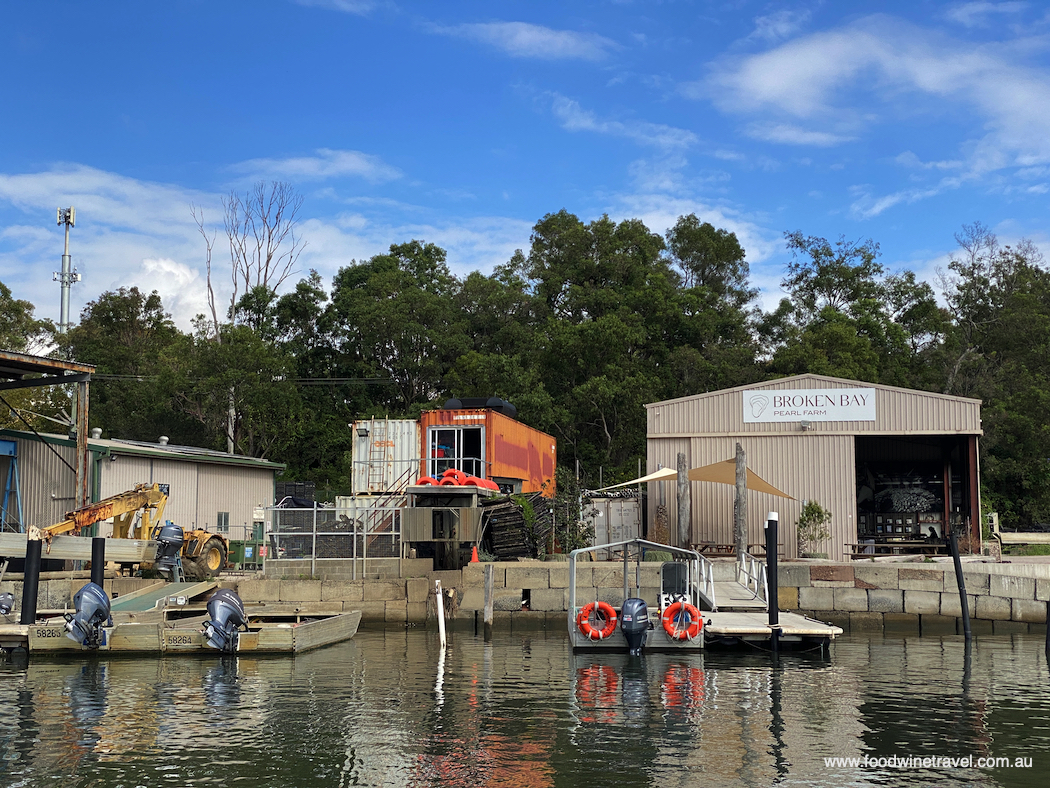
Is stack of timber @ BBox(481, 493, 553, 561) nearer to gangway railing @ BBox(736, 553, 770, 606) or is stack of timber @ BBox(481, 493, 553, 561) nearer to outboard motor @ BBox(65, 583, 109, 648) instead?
gangway railing @ BBox(736, 553, 770, 606)

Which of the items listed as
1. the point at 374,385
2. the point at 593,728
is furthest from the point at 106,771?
the point at 374,385

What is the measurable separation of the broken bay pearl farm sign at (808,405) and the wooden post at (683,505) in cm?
357

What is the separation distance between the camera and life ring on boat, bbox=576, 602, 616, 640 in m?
20.9

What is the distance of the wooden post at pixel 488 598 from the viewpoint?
2403 centimetres

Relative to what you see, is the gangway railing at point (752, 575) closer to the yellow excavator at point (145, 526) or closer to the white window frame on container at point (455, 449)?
the white window frame on container at point (455, 449)

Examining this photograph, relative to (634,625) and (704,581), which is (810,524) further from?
(634,625)

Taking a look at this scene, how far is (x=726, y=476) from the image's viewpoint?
28.7 metres

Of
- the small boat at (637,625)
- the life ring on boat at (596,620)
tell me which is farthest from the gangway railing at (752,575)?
the life ring on boat at (596,620)

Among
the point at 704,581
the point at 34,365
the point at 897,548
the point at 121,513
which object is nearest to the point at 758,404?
the point at 897,548

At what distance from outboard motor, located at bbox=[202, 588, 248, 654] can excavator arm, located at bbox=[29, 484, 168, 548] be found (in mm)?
6953

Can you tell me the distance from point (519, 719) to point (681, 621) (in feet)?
22.7

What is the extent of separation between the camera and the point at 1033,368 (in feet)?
169

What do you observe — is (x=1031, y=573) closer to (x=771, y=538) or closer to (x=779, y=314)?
(x=771, y=538)

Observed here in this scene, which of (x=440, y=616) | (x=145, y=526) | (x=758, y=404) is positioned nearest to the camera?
(x=440, y=616)
